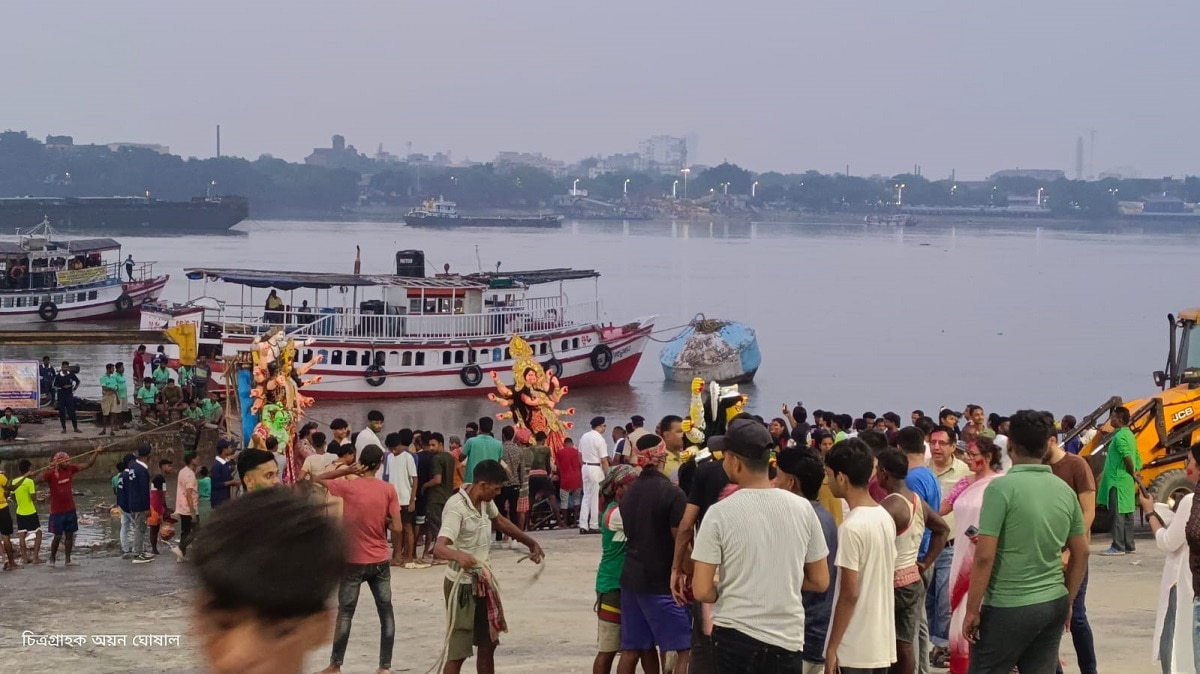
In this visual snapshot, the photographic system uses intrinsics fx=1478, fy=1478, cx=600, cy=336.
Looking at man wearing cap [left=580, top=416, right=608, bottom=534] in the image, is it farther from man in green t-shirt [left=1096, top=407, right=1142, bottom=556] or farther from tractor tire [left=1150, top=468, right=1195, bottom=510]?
tractor tire [left=1150, top=468, right=1195, bottom=510]

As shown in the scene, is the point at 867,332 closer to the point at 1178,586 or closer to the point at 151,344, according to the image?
the point at 151,344

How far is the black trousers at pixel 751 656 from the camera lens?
6719mm

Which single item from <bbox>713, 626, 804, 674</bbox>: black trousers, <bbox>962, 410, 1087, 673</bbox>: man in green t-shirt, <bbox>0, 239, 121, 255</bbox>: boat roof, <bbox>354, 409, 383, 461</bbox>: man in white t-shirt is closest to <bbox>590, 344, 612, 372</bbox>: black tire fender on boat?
<bbox>0, 239, 121, 255</bbox>: boat roof

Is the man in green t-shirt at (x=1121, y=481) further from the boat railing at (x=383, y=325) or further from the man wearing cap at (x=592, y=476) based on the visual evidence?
the boat railing at (x=383, y=325)

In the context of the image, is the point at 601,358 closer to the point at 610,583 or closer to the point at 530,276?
the point at 530,276

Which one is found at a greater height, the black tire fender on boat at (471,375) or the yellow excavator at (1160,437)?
the yellow excavator at (1160,437)

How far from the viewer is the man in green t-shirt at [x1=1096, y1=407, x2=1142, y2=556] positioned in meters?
14.0

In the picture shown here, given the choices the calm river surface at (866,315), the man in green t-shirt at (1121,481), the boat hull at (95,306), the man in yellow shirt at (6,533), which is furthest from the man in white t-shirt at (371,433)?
the boat hull at (95,306)

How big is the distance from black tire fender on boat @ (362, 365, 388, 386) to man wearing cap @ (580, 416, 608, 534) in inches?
1000

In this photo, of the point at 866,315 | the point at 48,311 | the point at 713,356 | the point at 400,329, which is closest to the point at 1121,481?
the point at 400,329

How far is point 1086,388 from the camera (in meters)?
58.5

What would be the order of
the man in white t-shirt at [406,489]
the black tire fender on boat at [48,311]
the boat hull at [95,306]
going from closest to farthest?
the man in white t-shirt at [406,489] → the boat hull at [95,306] → the black tire fender on boat at [48,311]

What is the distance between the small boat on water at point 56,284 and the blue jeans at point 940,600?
180ft

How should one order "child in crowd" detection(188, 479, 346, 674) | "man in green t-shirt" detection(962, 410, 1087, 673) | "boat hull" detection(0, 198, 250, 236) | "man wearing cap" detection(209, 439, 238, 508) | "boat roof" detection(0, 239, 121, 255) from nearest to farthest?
"child in crowd" detection(188, 479, 346, 674) < "man in green t-shirt" detection(962, 410, 1087, 673) < "man wearing cap" detection(209, 439, 238, 508) < "boat roof" detection(0, 239, 121, 255) < "boat hull" detection(0, 198, 250, 236)
